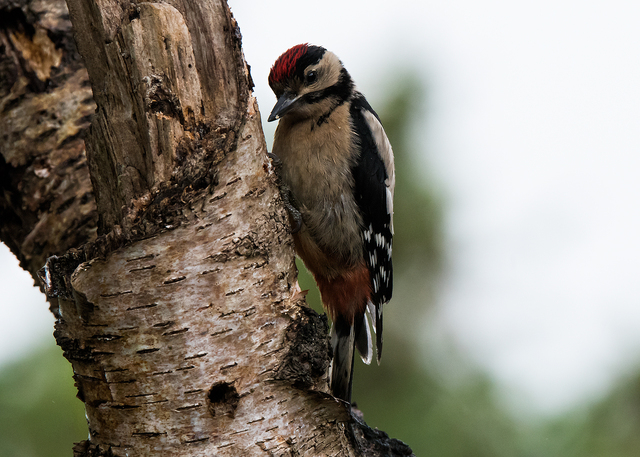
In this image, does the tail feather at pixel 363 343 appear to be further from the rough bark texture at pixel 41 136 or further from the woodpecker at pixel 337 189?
the rough bark texture at pixel 41 136

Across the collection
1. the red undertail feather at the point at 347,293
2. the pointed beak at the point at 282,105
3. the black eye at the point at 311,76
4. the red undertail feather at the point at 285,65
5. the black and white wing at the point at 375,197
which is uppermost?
the red undertail feather at the point at 285,65

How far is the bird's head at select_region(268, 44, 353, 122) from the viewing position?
2957mm

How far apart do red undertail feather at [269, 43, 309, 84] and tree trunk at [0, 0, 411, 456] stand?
1.00 meters

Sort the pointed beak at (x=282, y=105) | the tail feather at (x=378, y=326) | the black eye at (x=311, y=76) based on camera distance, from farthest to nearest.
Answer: the tail feather at (x=378, y=326) < the black eye at (x=311, y=76) < the pointed beak at (x=282, y=105)

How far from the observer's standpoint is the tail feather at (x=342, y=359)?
2926mm

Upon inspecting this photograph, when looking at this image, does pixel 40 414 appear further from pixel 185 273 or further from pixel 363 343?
pixel 185 273

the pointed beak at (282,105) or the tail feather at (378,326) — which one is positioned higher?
the pointed beak at (282,105)

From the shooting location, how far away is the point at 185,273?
1.70 m

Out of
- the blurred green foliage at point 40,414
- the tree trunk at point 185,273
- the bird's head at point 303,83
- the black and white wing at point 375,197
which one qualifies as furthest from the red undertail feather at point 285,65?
the blurred green foliage at point 40,414

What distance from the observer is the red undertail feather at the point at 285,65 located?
3.00 m

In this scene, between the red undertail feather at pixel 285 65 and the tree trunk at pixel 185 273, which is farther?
the red undertail feather at pixel 285 65

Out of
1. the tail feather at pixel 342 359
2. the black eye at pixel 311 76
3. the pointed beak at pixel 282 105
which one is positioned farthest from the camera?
the black eye at pixel 311 76

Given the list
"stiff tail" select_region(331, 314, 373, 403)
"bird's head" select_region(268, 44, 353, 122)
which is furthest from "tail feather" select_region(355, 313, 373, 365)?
"bird's head" select_region(268, 44, 353, 122)

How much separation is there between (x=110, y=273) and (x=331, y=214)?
141 cm
